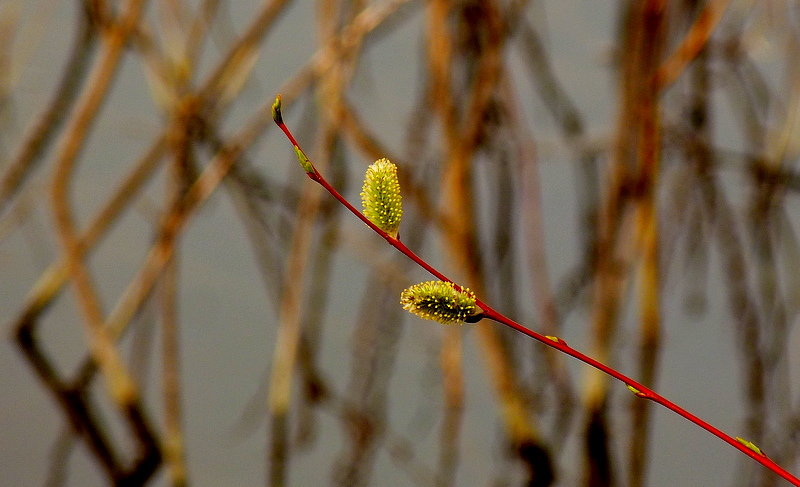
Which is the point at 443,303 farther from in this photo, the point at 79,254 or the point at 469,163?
the point at 79,254

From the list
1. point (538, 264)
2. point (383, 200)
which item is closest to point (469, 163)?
point (538, 264)

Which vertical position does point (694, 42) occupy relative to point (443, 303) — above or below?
above

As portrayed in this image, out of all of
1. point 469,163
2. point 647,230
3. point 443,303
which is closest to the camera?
point 443,303

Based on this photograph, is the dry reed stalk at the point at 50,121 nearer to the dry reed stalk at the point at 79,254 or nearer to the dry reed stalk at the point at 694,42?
the dry reed stalk at the point at 79,254

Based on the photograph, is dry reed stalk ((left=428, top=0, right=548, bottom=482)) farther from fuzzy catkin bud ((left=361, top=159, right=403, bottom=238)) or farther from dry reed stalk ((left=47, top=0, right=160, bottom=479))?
fuzzy catkin bud ((left=361, top=159, right=403, bottom=238))

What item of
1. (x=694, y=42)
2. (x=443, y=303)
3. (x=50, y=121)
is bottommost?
(x=443, y=303)

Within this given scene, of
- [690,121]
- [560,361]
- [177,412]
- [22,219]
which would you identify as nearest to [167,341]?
[177,412]

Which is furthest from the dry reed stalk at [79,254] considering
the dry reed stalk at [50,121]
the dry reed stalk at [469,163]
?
the dry reed stalk at [469,163]
